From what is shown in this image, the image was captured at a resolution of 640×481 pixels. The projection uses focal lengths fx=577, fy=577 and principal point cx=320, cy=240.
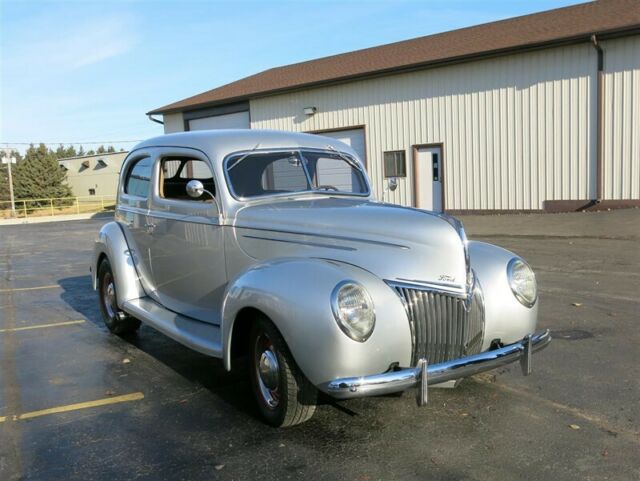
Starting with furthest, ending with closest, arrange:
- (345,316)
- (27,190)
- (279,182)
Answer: (27,190)
(279,182)
(345,316)

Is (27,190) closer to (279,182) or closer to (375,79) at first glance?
(375,79)

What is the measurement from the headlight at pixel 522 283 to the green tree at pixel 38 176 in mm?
57469

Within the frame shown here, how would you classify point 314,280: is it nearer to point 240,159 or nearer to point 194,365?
point 240,159

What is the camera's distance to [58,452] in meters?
3.42

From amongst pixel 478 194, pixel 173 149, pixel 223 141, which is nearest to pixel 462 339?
pixel 223 141

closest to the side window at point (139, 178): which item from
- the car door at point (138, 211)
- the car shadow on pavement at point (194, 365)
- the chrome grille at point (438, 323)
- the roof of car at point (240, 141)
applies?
the car door at point (138, 211)

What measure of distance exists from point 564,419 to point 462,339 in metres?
0.89

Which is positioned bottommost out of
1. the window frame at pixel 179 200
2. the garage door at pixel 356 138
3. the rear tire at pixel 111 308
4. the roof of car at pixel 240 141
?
the rear tire at pixel 111 308

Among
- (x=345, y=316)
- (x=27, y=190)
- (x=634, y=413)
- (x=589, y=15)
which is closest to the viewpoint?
(x=345, y=316)

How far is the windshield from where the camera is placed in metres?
4.53

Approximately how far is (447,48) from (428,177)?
4.29 meters

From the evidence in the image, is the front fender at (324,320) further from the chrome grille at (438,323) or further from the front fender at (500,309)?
the front fender at (500,309)

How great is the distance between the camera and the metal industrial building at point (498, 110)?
1502cm

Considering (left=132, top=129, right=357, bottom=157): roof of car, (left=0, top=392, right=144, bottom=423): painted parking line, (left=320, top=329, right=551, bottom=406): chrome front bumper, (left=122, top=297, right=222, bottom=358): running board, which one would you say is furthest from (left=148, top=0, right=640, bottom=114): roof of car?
(left=0, top=392, right=144, bottom=423): painted parking line
